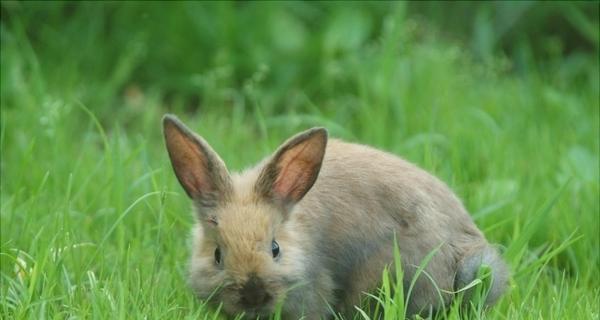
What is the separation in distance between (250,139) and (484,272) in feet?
9.32

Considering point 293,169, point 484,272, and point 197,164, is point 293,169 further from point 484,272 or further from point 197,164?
point 484,272

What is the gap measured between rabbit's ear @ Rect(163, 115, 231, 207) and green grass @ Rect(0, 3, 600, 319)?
26cm

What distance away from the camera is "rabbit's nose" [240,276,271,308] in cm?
476

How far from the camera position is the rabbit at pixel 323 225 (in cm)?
496

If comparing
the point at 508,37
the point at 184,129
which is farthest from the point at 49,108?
the point at 508,37

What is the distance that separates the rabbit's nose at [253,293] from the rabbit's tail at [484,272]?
97cm

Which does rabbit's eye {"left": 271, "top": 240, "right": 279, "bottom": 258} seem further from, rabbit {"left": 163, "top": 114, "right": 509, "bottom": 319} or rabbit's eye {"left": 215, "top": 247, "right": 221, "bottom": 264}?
rabbit's eye {"left": 215, "top": 247, "right": 221, "bottom": 264}

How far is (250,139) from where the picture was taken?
7.75m

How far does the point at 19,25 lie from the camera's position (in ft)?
27.3

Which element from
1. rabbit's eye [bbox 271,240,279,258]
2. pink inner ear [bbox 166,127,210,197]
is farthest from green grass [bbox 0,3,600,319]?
rabbit's eye [bbox 271,240,279,258]

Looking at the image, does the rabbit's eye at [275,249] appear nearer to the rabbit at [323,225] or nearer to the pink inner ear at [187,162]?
the rabbit at [323,225]

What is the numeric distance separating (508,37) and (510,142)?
2188 mm

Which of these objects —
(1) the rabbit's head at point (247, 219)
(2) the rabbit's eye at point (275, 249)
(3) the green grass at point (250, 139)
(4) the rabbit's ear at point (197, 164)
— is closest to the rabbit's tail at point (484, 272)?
(3) the green grass at point (250, 139)

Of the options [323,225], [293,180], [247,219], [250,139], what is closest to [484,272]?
[323,225]
